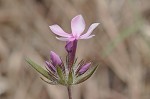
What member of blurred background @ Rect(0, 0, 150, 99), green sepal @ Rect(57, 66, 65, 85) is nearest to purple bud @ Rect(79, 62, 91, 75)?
green sepal @ Rect(57, 66, 65, 85)

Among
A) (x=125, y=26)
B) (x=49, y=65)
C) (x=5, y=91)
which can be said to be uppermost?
(x=125, y=26)

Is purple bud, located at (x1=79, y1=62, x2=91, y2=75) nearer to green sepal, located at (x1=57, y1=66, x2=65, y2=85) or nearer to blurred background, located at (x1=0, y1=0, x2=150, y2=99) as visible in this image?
green sepal, located at (x1=57, y1=66, x2=65, y2=85)

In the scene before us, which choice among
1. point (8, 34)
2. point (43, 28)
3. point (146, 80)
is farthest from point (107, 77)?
point (8, 34)

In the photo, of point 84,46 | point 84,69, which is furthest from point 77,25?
point 84,46

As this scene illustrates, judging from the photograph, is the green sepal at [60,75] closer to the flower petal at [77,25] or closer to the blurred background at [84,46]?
the flower petal at [77,25]

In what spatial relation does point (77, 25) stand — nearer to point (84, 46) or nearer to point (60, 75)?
point (60, 75)

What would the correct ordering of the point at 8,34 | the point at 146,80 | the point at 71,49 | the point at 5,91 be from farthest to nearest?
the point at 8,34
the point at 146,80
the point at 5,91
the point at 71,49

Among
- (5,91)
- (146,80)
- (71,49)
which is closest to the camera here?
(71,49)

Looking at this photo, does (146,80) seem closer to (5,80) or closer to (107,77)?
(107,77)

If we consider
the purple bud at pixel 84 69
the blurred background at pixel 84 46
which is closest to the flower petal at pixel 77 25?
the purple bud at pixel 84 69
